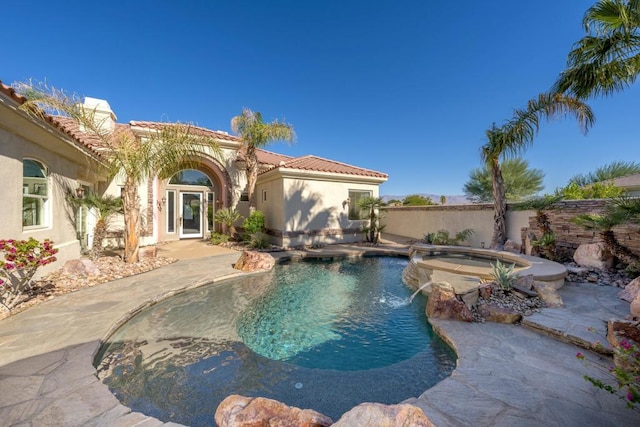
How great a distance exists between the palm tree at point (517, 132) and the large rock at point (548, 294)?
6904 millimetres

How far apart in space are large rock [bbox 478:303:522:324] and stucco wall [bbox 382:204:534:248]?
26.9 feet

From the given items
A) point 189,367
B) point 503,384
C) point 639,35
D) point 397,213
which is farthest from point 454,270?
point 397,213

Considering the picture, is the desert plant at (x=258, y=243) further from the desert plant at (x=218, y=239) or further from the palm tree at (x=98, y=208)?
the palm tree at (x=98, y=208)

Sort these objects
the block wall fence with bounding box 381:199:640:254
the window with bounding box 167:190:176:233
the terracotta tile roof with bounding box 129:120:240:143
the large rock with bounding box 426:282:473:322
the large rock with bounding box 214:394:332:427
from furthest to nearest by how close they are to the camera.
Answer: the window with bounding box 167:190:176:233
the terracotta tile roof with bounding box 129:120:240:143
the block wall fence with bounding box 381:199:640:254
the large rock with bounding box 426:282:473:322
the large rock with bounding box 214:394:332:427

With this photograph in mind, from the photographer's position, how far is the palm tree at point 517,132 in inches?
376

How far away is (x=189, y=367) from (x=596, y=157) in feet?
121

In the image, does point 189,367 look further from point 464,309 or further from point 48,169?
point 48,169

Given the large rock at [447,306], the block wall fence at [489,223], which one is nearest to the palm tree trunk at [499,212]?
the block wall fence at [489,223]

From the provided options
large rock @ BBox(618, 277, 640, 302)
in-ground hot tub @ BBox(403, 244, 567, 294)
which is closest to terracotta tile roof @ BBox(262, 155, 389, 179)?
in-ground hot tub @ BBox(403, 244, 567, 294)

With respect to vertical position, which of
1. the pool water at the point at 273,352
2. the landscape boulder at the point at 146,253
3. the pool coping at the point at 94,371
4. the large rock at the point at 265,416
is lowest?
the pool water at the point at 273,352

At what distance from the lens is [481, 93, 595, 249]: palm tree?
376 inches

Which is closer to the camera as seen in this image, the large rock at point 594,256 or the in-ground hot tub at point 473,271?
the in-ground hot tub at point 473,271

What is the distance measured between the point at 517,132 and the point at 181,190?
57.8 ft

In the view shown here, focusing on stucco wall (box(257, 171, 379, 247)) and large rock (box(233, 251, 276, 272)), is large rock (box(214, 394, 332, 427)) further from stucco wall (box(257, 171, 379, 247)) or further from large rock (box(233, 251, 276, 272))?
stucco wall (box(257, 171, 379, 247))
